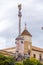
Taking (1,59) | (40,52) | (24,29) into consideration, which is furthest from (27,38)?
(1,59)

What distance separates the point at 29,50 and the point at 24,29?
12.4 feet

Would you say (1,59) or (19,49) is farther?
(19,49)

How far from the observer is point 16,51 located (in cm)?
5481

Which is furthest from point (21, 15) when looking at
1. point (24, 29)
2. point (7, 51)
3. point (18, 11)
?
point (7, 51)

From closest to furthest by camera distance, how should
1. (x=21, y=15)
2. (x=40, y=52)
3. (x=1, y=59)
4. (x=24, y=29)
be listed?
1. (x=1, y=59)
2. (x=21, y=15)
3. (x=24, y=29)
4. (x=40, y=52)

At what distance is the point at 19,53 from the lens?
53969 mm

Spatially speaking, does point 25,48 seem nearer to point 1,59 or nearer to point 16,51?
point 16,51

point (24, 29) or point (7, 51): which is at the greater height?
point (24, 29)

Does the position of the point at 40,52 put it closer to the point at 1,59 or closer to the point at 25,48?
the point at 25,48

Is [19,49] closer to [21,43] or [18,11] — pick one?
[21,43]

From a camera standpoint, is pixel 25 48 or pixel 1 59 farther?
pixel 25 48

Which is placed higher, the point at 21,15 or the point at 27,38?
the point at 21,15

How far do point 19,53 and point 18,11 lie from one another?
659 cm

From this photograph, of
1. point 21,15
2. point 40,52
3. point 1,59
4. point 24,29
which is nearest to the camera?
point 1,59
